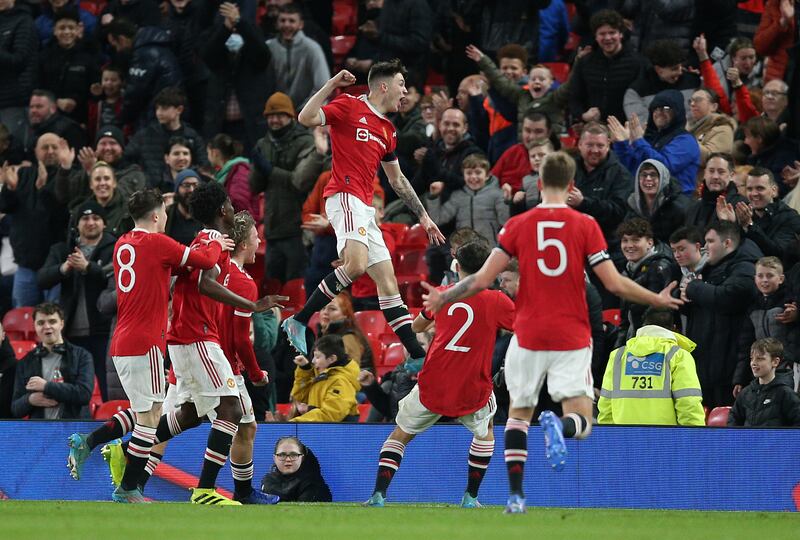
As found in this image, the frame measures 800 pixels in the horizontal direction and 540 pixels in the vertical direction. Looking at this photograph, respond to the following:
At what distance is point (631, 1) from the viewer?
18141 millimetres

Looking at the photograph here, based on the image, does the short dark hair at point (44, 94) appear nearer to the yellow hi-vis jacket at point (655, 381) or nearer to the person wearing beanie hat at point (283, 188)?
the person wearing beanie hat at point (283, 188)

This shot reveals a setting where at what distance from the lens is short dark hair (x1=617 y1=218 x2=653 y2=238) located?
13.1 metres

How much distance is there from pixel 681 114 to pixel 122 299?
717 centimetres

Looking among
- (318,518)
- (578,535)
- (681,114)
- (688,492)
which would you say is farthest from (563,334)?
(681,114)

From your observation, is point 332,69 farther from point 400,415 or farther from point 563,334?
point 563,334

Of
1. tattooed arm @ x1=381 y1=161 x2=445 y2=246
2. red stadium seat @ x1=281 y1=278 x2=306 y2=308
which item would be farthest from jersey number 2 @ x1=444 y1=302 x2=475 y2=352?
red stadium seat @ x1=281 y1=278 x2=306 y2=308

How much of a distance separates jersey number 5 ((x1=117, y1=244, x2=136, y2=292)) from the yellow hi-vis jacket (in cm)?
430

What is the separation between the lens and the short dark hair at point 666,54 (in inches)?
623

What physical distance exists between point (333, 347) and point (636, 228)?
10.3 feet

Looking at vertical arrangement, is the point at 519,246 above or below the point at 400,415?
above

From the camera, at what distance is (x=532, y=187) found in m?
14.6

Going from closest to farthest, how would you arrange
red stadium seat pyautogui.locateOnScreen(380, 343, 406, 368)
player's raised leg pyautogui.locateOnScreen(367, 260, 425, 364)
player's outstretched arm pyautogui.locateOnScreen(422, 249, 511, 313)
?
player's outstretched arm pyautogui.locateOnScreen(422, 249, 511, 313) → player's raised leg pyautogui.locateOnScreen(367, 260, 425, 364) → red stadium seat pyautogui.locateOnScreen(380, 343, 406, 368)

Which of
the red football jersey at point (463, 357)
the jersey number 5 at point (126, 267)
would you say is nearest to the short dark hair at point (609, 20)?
the red football jersey at point (463, 357)

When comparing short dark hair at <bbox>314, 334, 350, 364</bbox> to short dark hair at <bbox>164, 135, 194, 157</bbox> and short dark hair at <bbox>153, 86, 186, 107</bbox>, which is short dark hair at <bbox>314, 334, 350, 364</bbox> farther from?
short dark hair at <bbox>153, 86, 186, 107</bbox>
